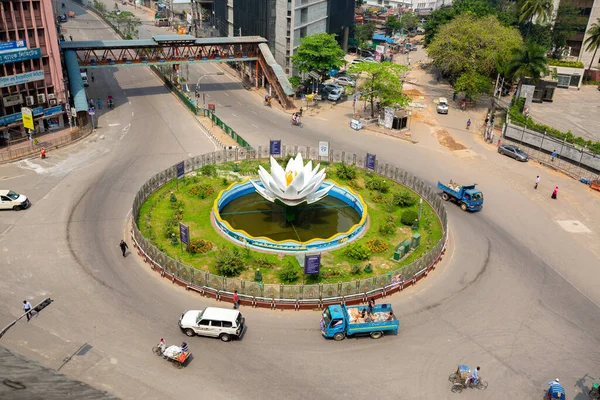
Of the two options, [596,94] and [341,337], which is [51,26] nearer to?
[341,337]

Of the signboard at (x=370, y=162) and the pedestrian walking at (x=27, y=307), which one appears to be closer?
the pedestrian walking at (x=27, y=307)

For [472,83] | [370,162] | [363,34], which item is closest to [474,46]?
[472,83]

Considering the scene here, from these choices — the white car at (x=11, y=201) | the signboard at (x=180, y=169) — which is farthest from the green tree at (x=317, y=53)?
the white car at (x=11, y=201)

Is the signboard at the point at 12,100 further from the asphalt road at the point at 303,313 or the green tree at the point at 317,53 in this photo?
the green tree at the point at 317,53

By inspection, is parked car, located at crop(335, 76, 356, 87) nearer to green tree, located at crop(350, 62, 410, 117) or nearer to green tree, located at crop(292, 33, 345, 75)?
green tree, located at crop(292, 33, 345, 75)

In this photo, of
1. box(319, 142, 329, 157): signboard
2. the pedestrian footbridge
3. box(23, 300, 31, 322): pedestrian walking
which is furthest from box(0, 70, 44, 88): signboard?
box(23, 300, 31, 322): pedestrian walking

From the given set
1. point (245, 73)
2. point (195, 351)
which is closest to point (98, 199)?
point (195, 351)
